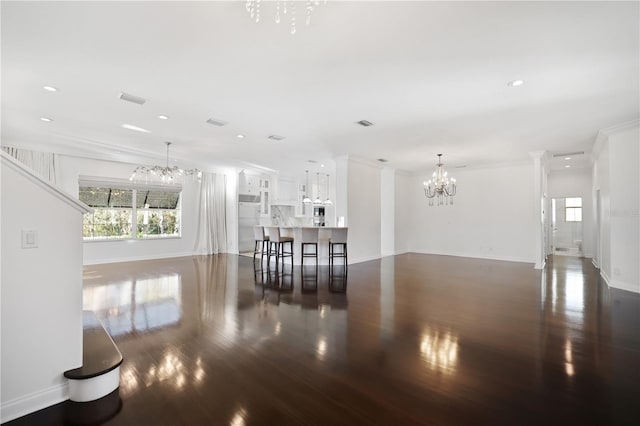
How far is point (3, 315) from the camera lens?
1.70 meters

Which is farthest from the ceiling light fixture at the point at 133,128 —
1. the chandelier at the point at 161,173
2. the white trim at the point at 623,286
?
the white trim at the point at 623,286

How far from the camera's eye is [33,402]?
5.93 feet

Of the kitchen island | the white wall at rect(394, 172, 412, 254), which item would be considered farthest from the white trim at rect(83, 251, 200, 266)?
the white wall at rect(394, 172, 412, 254)

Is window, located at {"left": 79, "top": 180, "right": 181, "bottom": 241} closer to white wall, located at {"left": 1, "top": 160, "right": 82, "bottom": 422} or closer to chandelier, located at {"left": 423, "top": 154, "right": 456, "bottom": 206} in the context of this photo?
white wall, located at {"left": 1, "top": 160, "right": 82, "bottom": 422}

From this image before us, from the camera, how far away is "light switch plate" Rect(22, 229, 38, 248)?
178 cm

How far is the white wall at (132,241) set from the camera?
Result: 23.7 feet

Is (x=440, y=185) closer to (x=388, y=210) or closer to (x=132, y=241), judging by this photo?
(x=388, y=210)

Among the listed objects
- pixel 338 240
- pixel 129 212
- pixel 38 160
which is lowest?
pixel 338 240

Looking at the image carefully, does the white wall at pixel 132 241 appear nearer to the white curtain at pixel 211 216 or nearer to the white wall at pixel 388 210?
the white curtain at pixel 211 216

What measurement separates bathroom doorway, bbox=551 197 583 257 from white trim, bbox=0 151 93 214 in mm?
12247

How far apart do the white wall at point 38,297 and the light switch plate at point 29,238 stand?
17 millimetres

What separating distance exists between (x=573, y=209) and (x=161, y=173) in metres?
12.3

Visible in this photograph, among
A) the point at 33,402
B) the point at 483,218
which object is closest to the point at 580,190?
the point at 483,218

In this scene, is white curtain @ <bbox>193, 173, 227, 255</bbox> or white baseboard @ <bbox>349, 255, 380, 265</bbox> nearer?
white baseboard @ <bbox>349, 255, 380, 265</bbox>
